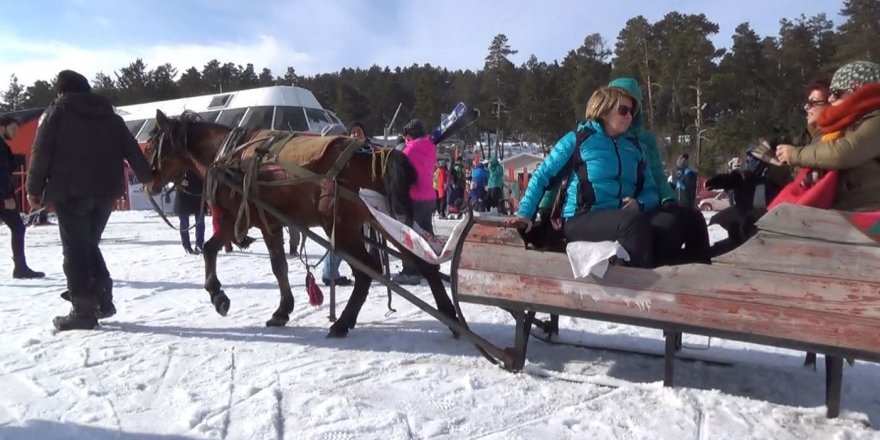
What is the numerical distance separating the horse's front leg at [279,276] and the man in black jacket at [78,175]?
4.35 ft

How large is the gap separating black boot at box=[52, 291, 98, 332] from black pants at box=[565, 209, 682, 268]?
3.84 m

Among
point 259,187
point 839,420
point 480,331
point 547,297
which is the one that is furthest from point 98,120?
point 839,420

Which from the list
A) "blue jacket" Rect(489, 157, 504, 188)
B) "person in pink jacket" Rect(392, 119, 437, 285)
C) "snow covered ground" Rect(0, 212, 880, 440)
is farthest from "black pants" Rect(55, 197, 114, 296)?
"blue jacket" Rect(489, 157, 504, 188)

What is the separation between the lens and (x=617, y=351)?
13.8 feet

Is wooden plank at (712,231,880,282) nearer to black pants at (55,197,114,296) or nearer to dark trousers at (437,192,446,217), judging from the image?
black pants at (55,197,114,296)

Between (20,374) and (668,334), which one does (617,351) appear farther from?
(20,374)

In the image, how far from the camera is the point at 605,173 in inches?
142

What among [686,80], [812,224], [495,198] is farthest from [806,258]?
[686,80]

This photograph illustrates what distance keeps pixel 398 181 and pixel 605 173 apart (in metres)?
1.66

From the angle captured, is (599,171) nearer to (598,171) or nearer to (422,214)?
(598,171)

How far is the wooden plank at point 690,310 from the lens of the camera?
2.70 m

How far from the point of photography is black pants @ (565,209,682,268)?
3.23m

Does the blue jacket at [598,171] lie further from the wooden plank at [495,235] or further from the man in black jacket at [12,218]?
the man in black jacket at [12,218]

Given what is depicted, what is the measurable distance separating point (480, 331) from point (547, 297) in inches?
60.8
